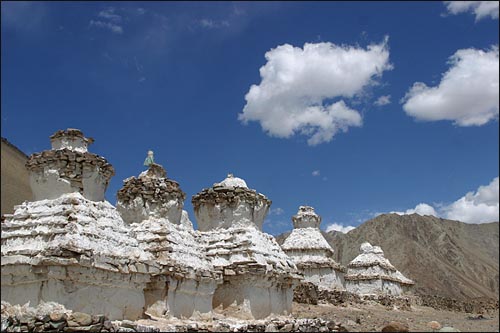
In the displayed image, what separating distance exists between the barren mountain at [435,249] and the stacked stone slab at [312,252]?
4978 centimetres

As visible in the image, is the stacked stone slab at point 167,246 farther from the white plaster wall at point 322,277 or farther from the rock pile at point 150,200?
the white plaster wall at point 322,277

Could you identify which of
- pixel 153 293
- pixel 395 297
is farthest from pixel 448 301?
pixel 153 293

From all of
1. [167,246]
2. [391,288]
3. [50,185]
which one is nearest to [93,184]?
[50,185]

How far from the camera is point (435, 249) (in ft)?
342

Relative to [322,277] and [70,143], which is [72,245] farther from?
[322,277]

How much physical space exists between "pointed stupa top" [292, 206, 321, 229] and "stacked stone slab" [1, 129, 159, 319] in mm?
21915

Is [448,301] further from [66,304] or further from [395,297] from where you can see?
[66,304]

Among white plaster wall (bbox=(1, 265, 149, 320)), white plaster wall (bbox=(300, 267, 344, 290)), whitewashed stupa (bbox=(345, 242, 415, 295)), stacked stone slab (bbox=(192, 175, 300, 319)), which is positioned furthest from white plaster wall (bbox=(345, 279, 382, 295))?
white plaster wall (bbox=(1, 265, 149, 320))

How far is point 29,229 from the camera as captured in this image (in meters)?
16.1

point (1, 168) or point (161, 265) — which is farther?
point (161, 265)

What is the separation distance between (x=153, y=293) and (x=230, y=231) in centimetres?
550

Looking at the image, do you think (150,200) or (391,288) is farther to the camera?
(391,288)

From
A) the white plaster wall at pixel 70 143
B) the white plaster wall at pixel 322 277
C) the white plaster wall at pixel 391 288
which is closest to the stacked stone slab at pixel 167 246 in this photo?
the white plaster wall at pixel 70 143

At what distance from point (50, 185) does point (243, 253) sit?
299 inches
